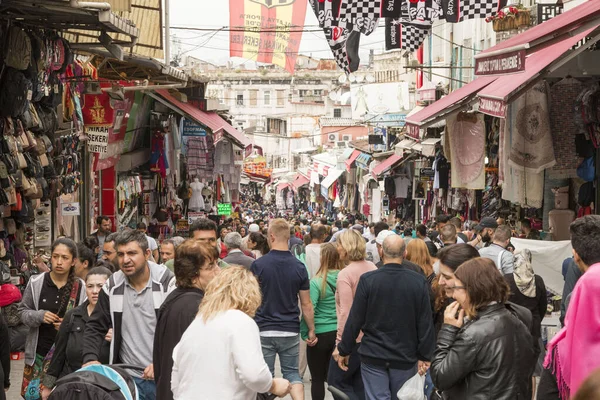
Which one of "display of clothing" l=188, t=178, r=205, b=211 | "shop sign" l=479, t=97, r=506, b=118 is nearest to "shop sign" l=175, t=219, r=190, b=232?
"display of clothing" l=188, t=178, r=205, b=211

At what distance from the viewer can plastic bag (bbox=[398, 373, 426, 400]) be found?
7855 mm

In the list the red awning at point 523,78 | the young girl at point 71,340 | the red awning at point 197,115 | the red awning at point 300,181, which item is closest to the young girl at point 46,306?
the young girl at point 71,340

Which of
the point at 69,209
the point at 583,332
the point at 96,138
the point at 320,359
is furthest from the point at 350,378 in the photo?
the point at 96,138

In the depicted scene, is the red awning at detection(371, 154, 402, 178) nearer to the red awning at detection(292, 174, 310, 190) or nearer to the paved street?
the paved street

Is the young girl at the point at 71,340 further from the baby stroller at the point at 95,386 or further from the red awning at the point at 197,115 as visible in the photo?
the red awning at the point at 197,115

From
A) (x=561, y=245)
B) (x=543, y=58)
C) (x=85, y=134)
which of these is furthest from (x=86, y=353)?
(x=85, y=134)

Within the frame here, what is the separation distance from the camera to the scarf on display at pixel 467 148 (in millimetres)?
16141

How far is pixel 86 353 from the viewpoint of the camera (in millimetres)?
7078

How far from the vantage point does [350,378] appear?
925cm

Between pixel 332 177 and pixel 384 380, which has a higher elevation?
pixel 384 380

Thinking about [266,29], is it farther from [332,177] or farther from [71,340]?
[332,177]

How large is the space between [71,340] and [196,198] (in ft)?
65.8

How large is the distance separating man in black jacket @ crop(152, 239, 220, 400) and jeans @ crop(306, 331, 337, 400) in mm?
3583

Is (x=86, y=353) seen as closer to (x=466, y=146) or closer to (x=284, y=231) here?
(x=284, y=231)
